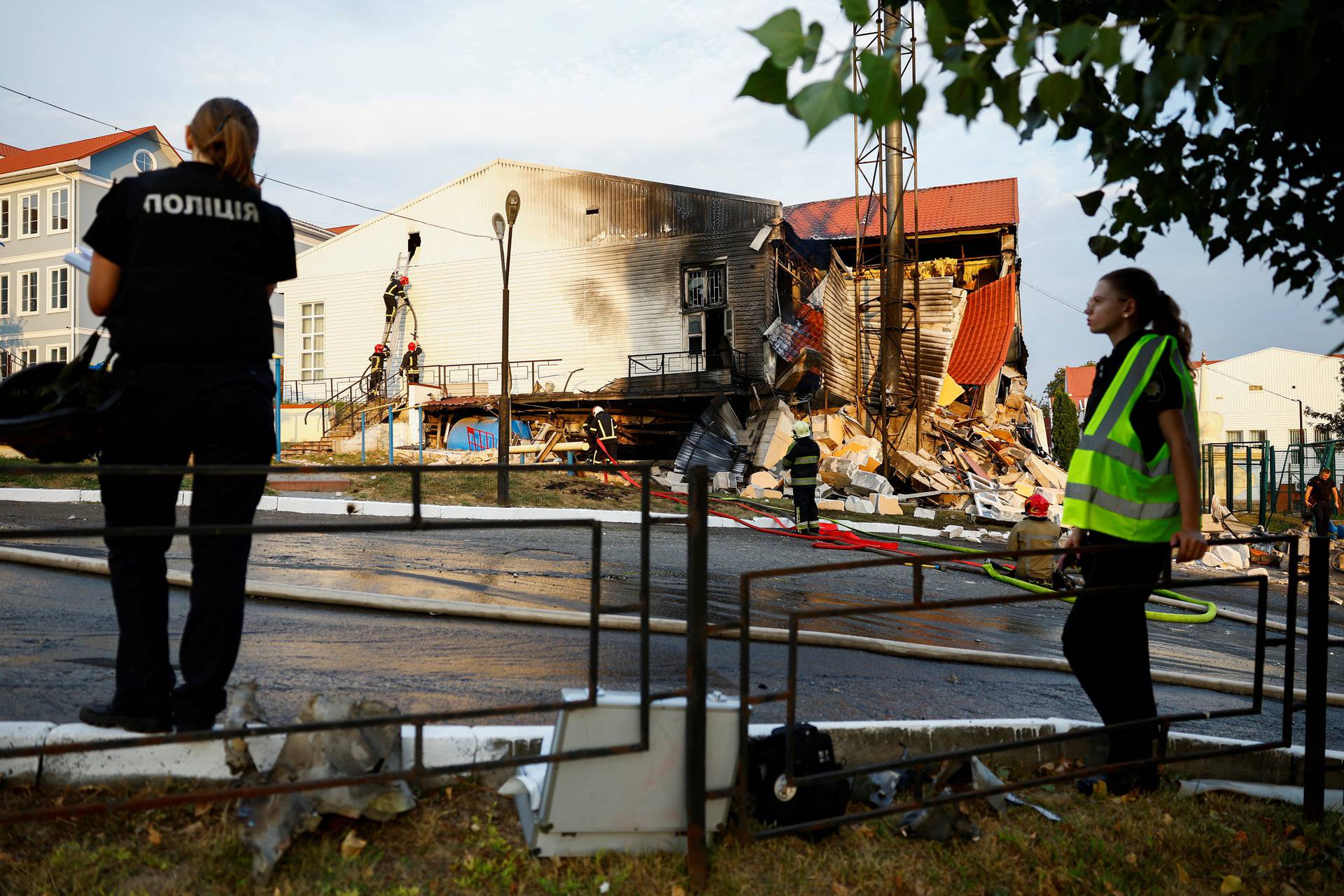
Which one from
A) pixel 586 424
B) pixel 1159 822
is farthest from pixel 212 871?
pixel 586 424

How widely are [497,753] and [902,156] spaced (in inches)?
892

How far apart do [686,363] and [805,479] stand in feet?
39.9


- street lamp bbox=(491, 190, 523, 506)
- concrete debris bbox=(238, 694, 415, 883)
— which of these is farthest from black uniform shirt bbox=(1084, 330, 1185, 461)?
street lamp bbox=(491, 190, 523, 506)

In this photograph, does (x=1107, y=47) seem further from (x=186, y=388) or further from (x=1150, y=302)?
(x=186, y=388)

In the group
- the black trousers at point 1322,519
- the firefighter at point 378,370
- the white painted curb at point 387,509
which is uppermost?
the firefighter at point 378,370

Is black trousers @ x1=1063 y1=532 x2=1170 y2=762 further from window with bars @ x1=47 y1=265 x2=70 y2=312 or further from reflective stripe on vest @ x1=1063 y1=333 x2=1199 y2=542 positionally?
window with bars @ x1=47 y1=265 x2=70 y2=312

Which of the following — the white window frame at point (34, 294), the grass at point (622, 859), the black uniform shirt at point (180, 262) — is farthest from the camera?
the white window frame at point (34, 294)

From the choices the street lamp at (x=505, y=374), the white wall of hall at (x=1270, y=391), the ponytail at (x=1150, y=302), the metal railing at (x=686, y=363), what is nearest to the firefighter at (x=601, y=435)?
the metal railing at (x=686, y=363)

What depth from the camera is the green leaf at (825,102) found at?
1554 mm

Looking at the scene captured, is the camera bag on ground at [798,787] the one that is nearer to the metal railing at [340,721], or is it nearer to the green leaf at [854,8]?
the metal railing at [340,721]

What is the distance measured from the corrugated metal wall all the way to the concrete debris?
22304 mm

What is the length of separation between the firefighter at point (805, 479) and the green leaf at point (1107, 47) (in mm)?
11757

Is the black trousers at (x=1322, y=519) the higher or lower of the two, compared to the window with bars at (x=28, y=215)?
lower

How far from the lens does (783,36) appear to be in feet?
5.26
